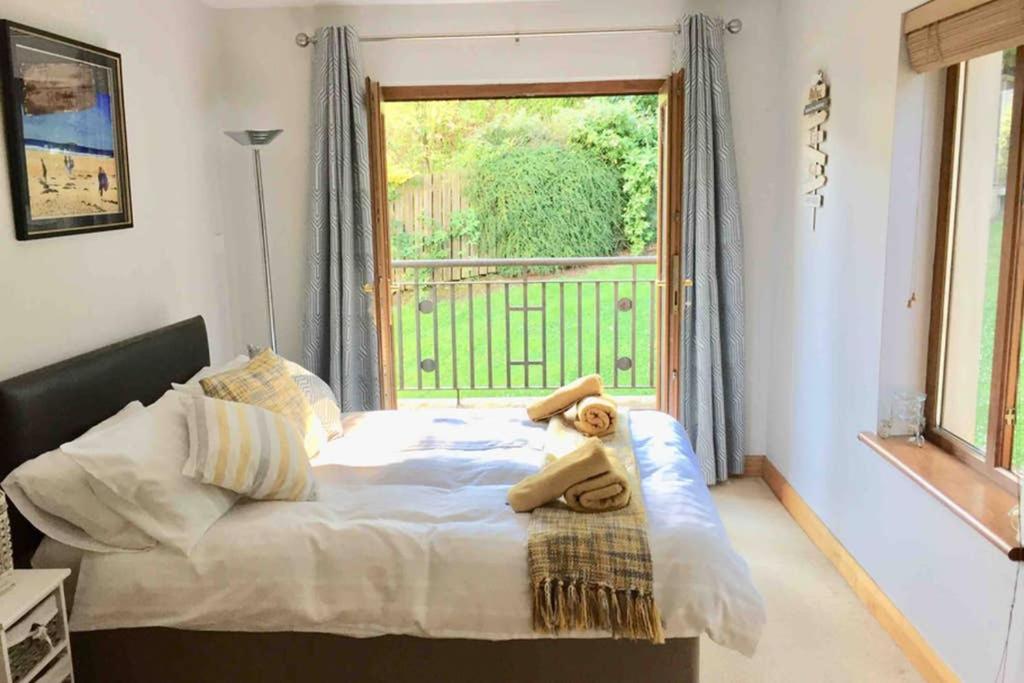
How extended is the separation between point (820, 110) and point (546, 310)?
2.44m

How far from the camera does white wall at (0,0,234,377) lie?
2.72 m

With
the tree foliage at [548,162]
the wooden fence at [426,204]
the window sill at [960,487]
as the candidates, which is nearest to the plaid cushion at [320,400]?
the window sill at [960,487]

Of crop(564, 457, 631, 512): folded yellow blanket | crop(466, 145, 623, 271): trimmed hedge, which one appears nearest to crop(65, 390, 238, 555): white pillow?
crop(564, 457, 631, 512): folded yellow blanket

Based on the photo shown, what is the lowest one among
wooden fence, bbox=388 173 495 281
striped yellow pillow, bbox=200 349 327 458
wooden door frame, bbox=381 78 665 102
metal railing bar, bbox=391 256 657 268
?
striped yellow pillow, bbox=200 349 327 458

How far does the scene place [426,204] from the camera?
6.80 m

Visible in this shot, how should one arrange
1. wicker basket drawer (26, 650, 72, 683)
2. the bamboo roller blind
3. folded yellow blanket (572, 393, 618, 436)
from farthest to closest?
folded yellow blanket (572, 393, 618, 436) < the bamboo roller blind < wicker basket drawer (26, 650, 72, 683)

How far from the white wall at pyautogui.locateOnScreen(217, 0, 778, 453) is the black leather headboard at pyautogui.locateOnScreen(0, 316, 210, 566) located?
140 centimetres

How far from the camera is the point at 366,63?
14.5 feet

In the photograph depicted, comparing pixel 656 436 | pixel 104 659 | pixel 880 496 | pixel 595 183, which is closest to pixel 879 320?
pixel 880 496

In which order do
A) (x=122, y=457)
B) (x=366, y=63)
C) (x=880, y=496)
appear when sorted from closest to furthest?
(x=122, y=457)
(x=880, y=496)
(x=366, y=63)

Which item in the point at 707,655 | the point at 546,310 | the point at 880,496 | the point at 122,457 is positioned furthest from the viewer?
the point at 546,310

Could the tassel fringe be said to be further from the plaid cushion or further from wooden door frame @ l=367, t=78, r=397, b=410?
wooden door frame @ l=367, t=78, r=397, b=410

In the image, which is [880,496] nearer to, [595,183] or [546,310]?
[546,310]

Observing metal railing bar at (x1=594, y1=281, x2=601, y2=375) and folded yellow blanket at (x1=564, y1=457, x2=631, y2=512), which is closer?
folded yellow blanket at (x1=564, y1=457, x2=631, y2=512)
